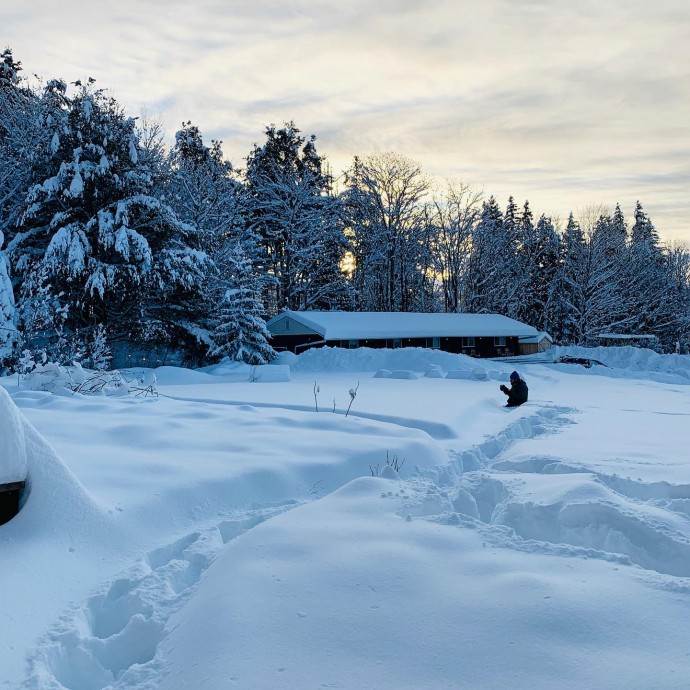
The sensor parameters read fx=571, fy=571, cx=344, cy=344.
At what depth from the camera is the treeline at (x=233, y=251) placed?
82.8ft

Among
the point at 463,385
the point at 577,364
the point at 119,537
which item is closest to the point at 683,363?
the point at 577,364

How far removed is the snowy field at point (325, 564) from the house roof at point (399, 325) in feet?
84.6

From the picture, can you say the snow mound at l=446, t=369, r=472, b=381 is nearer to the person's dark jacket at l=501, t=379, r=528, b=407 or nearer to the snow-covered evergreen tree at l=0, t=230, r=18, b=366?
the person's dark jacket at l=501, t=379, r=528, b=407

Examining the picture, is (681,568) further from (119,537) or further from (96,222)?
(96,222)

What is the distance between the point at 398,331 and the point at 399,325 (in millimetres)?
1065

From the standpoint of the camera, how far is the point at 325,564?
3854 mm

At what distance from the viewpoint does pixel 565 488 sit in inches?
213

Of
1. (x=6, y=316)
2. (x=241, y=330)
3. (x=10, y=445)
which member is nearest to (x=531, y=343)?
(x=241, y=330)

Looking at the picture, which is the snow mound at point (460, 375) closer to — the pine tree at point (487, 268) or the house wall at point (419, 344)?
the house wall at point (419, 344)

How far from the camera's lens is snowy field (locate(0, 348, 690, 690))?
2.83 m

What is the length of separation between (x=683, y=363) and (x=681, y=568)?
97.0 feet

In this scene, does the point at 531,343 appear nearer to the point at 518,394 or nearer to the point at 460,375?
the point at 460,375

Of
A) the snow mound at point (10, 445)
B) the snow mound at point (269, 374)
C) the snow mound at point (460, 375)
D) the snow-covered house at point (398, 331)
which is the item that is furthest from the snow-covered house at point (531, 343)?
the snow mound at point (10, 445)

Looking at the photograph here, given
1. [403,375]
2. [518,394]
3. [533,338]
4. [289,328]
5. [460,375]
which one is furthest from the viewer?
[533,338]
